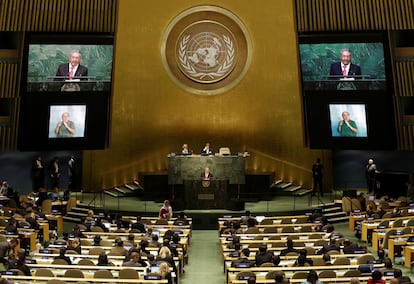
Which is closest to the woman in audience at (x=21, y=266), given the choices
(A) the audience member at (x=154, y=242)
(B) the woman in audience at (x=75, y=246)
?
(B) the woman in audience at (x=75, y=246)

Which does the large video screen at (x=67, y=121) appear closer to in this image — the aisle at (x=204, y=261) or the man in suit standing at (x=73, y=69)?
the man in suit standing at (x=73, y=69)

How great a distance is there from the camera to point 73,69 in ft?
77.2

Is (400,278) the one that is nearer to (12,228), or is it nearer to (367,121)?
(12,228)

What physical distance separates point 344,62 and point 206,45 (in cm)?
541

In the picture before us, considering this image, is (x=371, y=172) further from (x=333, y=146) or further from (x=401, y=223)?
(x=401, y=223)

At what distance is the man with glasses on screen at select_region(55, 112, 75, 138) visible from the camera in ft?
73.6

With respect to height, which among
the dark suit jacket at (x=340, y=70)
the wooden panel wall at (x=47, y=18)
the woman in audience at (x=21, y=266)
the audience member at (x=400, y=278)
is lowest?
the audience member at (x=400, y=278)

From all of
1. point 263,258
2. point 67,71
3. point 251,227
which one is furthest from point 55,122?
point 263,258

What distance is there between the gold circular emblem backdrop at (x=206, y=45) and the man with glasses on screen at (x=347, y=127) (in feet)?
15.2

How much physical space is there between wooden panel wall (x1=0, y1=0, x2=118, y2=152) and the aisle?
965 cm

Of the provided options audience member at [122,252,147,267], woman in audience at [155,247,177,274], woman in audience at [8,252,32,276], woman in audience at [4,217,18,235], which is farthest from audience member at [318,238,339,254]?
woman in audience at [4,217,18,235]

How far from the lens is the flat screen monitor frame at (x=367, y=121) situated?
22188mm

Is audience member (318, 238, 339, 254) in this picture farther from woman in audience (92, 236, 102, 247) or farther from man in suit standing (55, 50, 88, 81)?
man in suit standing (55, 50, 88, 81)

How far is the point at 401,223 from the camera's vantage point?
16.1m
